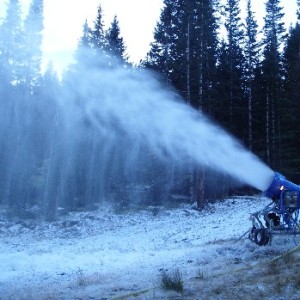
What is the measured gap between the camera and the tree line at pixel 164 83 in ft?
93.2

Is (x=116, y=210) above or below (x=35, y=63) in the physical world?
below

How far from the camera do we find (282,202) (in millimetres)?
11672

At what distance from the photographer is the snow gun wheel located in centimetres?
1184

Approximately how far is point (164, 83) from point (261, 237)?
1964cm

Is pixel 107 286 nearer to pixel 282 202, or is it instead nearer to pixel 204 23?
pixel 282 202

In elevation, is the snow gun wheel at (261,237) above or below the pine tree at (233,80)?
below

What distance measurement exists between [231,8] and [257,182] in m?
32.1

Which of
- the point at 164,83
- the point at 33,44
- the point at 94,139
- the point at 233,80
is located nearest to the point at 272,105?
the point at 233,80

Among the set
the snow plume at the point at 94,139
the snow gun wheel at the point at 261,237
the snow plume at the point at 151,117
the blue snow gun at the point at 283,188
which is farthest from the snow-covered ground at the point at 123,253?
the snow plume at the point at 94,139

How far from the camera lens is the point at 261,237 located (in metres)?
11.9

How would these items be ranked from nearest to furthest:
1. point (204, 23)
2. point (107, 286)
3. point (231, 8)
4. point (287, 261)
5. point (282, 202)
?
point (107, 286) < point (287, 261) < point (282, 202) < point (204, 23) < point (231, 8)

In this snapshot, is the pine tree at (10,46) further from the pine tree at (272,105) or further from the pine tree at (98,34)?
the pine tree at (272,105)

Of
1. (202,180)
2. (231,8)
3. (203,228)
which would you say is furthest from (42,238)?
(231,8)

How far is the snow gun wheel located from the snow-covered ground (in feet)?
0.62
